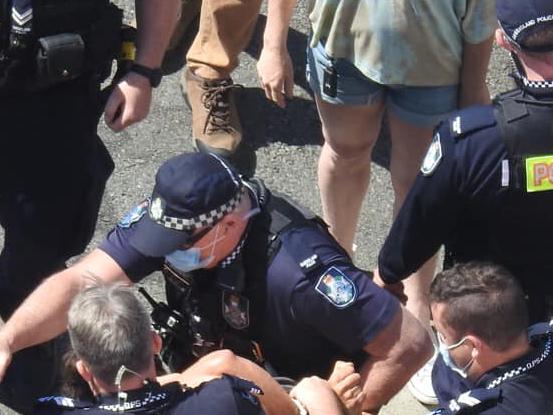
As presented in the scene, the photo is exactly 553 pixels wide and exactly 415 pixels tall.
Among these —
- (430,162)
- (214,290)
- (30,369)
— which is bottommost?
(30,369)

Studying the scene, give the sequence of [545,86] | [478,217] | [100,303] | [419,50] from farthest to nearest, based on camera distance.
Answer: [419,50]
[478,217]
[545,86]
[100,303]

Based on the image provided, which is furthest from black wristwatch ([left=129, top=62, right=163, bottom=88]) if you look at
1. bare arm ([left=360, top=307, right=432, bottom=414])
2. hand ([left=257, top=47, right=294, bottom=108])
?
bare arm ([left=360, top=307, right=432, bottom=414])

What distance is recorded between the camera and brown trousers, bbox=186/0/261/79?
461cm

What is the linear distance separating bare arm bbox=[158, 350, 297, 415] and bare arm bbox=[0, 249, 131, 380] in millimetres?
375

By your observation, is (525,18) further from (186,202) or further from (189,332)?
(189,332)

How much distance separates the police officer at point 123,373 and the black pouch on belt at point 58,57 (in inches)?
32.4

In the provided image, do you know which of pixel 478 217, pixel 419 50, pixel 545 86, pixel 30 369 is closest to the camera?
pixel 545 86

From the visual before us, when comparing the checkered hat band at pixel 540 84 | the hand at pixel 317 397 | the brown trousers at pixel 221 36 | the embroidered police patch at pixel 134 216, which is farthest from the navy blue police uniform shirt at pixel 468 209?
the brown trousers at pixel 221 36

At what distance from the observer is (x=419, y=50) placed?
346 centimetres

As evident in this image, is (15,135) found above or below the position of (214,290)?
above

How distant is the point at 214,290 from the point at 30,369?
0.86m

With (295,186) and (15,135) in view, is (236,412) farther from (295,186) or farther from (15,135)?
(295,186)

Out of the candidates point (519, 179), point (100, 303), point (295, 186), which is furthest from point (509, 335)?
point (295, 186)

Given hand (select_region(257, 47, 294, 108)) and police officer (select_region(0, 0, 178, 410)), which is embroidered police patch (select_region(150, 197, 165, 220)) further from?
hand (select_region(257, 47, 294, 108))
